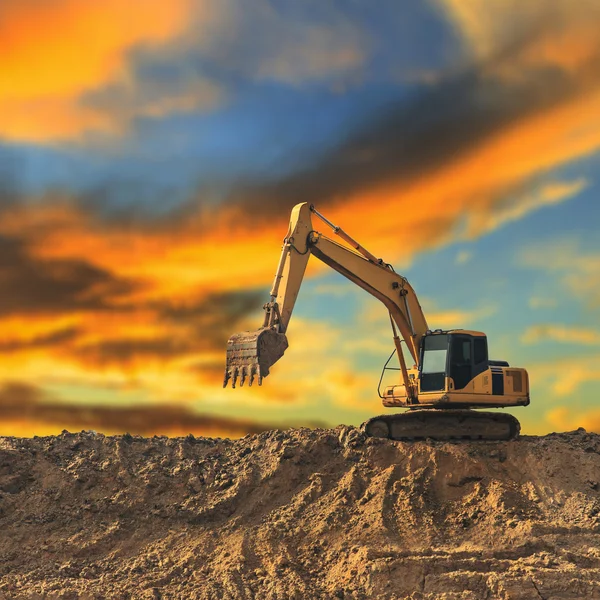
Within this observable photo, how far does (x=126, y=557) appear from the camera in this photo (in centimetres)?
1611

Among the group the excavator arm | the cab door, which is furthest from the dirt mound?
the excavator arm

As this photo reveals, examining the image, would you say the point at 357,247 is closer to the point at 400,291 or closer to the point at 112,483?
the point at 400,291

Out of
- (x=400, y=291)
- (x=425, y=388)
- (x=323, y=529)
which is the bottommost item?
(x=323, y=529)

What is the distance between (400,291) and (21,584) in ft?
34.8

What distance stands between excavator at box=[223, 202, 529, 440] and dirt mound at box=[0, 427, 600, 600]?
2.46 feet

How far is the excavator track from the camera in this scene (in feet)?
62.3

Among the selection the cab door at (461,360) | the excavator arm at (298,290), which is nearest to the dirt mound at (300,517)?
the cab door at (461,360)

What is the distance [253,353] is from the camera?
647 inches

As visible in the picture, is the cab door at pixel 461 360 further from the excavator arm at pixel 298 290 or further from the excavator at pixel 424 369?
the excavator arm at pixel 298 290

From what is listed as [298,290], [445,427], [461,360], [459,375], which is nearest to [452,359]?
[461,360]

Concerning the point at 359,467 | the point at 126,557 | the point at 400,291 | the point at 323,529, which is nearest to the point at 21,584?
the point at 126,557

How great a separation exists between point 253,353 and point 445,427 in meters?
5.30

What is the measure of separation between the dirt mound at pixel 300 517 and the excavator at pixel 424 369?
750 mm

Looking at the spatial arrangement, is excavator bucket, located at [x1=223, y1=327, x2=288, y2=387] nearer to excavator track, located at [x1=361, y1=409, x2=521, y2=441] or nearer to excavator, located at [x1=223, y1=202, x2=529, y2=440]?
excavator, located at [x1=223, y1=202, x2=529, y2=440]
